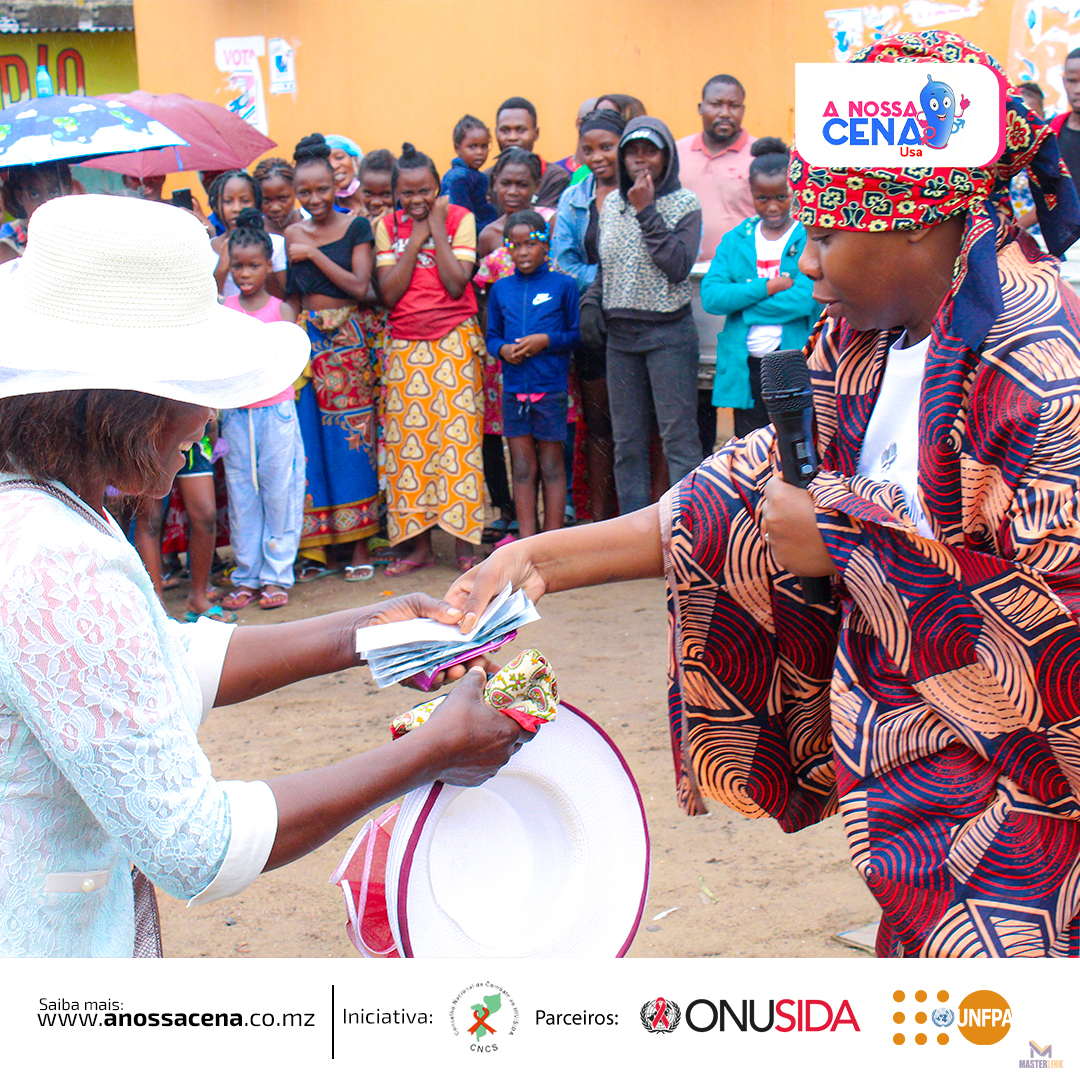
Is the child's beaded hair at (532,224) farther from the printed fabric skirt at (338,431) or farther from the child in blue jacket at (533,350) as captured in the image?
the printed fabric skirt at (338,431)

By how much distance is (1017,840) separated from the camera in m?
1.93

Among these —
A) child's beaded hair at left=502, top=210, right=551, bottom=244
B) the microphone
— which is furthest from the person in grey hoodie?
the microphone

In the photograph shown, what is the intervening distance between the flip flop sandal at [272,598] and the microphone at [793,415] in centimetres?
477

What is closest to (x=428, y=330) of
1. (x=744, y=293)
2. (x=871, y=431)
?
(x=744, y=293)

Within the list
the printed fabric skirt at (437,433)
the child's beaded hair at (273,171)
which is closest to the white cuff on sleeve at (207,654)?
the printed fabric skirt at (437,433)

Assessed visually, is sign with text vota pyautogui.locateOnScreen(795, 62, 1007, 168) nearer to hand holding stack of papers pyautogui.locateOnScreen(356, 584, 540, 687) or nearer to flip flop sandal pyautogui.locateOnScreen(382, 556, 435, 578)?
hand holding stack of papers pyautogui.locateOnScreen(356, 584, 540, 687)

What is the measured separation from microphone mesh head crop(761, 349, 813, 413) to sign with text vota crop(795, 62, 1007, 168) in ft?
1.15

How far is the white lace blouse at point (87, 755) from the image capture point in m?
1.62

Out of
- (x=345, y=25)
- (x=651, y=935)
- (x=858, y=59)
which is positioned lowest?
(x=651, y=935)

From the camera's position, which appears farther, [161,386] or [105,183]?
[105,183]

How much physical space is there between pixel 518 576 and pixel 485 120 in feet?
29.8

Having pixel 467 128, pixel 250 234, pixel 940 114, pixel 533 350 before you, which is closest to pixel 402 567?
pixel 533 350

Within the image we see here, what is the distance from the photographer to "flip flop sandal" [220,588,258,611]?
258 inches

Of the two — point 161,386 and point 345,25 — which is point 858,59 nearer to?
point 161,386
